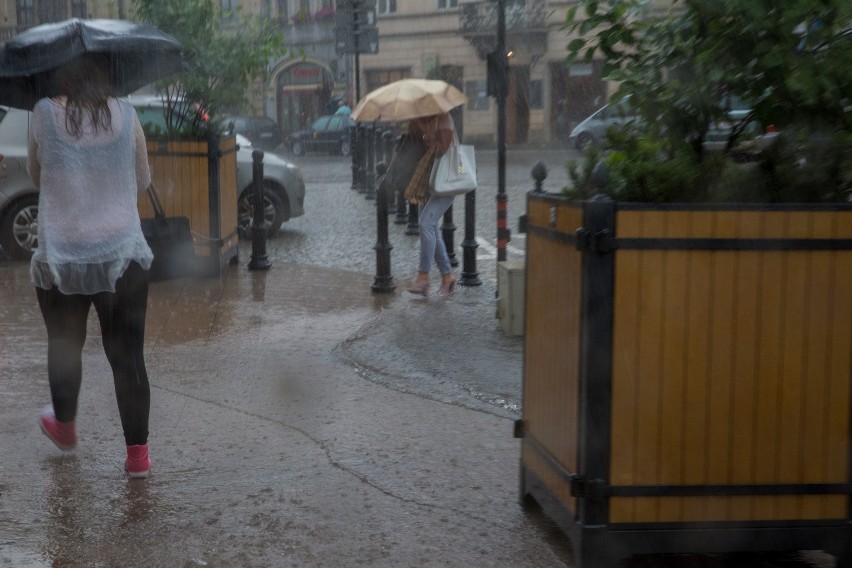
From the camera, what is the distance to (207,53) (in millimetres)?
→ 11383

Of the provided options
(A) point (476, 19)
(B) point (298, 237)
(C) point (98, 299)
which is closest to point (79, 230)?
(C) point (98, 299)

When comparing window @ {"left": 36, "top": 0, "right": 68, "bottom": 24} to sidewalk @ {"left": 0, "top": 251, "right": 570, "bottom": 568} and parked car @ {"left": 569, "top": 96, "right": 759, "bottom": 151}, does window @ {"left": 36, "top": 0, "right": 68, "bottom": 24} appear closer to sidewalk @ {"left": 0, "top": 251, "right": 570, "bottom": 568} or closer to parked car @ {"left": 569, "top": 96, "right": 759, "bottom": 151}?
sidewalk @ {"left": 0, "top": 251, "right": 570, "bottom": 568}

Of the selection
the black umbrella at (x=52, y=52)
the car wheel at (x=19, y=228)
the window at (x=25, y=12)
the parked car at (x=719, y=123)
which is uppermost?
the window at (x=25, y=12)

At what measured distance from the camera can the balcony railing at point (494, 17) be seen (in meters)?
44.2

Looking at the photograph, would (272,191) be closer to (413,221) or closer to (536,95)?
(413,221)

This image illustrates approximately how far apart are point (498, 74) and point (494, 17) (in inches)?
1410

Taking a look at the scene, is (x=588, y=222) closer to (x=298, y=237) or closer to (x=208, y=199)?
(x=208, y=199)

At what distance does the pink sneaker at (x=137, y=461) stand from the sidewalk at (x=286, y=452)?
0.20 feet

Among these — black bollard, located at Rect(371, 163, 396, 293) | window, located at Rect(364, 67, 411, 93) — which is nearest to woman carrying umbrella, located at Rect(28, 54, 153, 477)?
black bollard, located at Rect(371, 163, 396, 293)

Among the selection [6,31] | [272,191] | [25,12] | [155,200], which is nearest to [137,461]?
[155,200]

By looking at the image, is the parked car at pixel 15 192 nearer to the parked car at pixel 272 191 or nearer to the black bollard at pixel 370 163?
the parked car at pixel 272 191

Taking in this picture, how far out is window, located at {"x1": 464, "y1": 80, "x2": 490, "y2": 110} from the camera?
151 feet

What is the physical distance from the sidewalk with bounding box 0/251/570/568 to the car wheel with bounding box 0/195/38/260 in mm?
3060

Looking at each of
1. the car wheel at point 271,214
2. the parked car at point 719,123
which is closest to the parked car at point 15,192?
the car wheel at point 271,214
